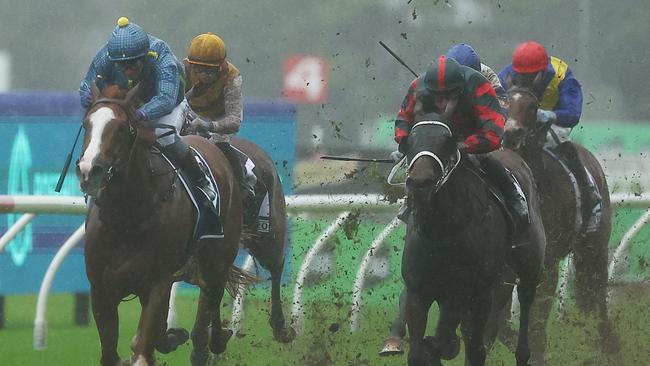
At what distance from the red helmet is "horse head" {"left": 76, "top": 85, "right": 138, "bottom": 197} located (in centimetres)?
305

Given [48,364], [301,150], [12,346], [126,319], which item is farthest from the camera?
[301,150]

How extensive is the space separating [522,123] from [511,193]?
4.01 ft

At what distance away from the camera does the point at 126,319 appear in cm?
1135

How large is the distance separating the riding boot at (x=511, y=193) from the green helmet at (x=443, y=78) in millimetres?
730

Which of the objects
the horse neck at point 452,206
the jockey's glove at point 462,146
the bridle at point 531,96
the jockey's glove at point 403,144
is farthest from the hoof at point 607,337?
the jockey's glove at point 403,144

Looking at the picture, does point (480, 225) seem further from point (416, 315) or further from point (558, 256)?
point (558, 256)

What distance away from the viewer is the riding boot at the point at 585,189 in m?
9.20

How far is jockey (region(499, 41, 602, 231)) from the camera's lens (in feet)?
29.5

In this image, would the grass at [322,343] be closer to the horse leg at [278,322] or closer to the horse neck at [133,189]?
the horse leg at [278,322]

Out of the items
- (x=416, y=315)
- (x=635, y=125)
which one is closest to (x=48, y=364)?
(x=416, y=315)

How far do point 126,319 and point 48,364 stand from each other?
98.3 inches

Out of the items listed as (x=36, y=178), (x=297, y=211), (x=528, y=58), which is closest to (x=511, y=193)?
(x=528, y=58)

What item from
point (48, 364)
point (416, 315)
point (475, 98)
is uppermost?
point (475, 98)

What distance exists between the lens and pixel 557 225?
9023mm
